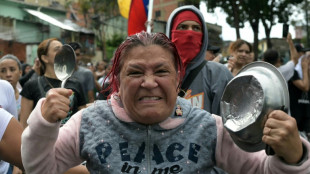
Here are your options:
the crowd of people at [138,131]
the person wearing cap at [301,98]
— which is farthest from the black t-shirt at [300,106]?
the crowd of people at [138,131]

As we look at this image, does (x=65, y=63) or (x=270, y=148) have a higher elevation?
(x=65, y=63)

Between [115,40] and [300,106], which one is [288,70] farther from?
[115,40]

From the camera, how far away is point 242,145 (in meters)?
1.74

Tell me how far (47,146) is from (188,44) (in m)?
2.15

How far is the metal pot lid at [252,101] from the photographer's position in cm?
161

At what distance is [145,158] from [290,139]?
2.39 ft

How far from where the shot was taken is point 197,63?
12.3ft

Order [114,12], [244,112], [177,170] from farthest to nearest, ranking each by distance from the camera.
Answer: [114,12] < [177,170] < [244,112]

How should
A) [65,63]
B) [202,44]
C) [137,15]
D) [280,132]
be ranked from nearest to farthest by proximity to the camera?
[280,132]
[65,63]
[202,44]
[137,15]

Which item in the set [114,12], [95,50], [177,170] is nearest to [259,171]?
[177,170]

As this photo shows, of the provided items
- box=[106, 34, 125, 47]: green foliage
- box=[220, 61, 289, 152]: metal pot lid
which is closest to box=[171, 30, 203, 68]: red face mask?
box=[220, 61, 289, 152]: metal pot lid

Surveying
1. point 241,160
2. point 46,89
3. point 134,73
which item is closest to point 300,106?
point 46,89

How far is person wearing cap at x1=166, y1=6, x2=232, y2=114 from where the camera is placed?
3.61 m

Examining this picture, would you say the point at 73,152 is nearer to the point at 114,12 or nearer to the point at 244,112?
the point at 244,112
